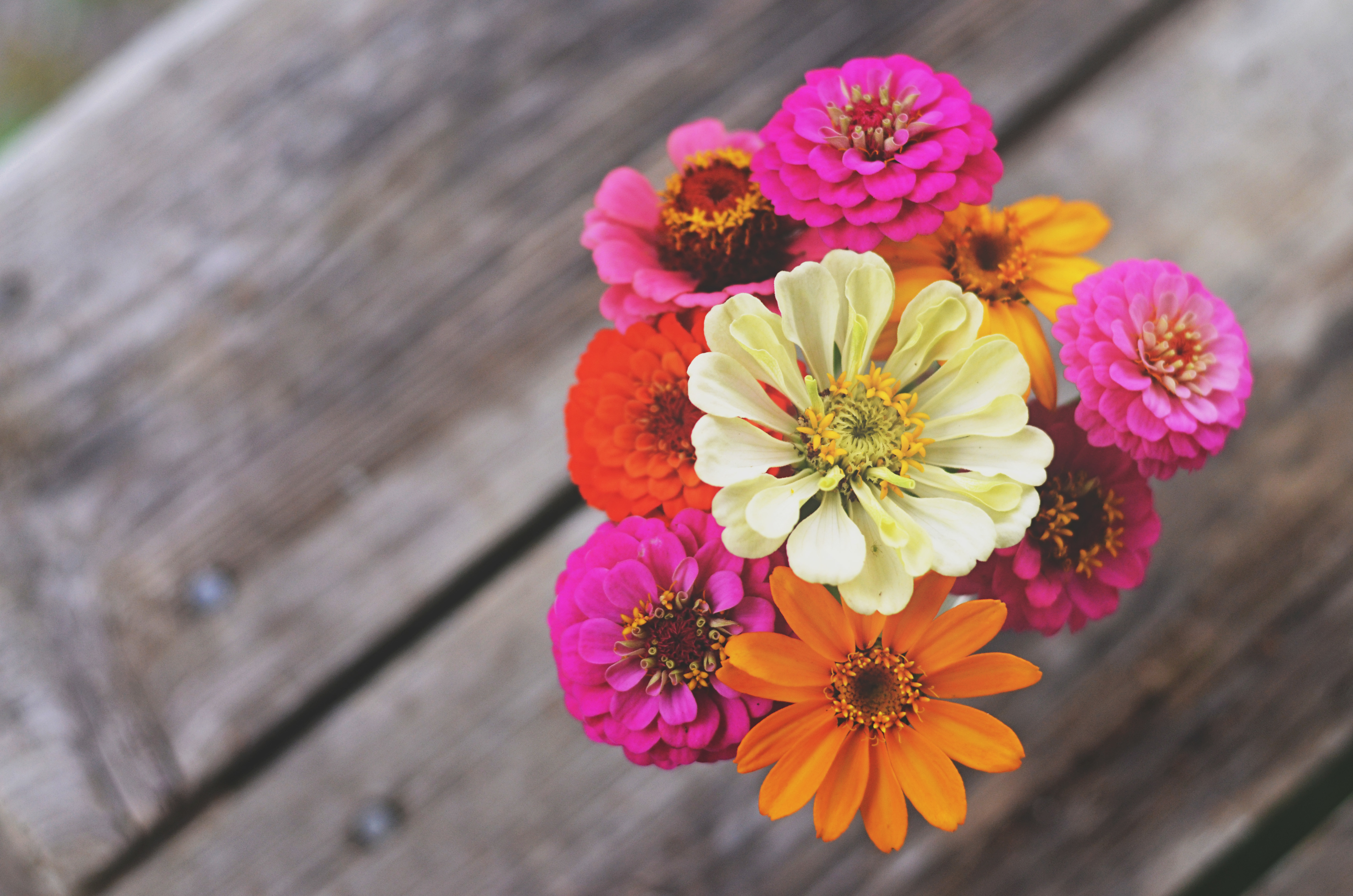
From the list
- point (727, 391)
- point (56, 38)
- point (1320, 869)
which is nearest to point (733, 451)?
point (727, 391)

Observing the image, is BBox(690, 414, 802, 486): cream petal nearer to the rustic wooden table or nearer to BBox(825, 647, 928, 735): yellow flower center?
BBox(825, 647, 928, 735): yellow flower center

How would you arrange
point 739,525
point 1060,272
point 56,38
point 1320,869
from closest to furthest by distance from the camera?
point 739,525 → point 1060,272 → point 1320,869 → point 56,38

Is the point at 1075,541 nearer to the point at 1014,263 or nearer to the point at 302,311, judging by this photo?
the point at 1014,263

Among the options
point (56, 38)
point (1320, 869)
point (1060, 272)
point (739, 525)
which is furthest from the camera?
point (56, 38)

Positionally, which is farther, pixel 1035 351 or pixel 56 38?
pixel 56 38

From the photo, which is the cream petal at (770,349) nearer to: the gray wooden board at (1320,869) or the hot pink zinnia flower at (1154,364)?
the hot pink zinnia flower at (1154,364)

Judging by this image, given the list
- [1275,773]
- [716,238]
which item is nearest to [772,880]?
[1275,773]

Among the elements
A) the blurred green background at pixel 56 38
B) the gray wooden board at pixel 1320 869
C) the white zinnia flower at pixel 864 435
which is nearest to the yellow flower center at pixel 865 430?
the white zinnia flower at pixel 864 435
